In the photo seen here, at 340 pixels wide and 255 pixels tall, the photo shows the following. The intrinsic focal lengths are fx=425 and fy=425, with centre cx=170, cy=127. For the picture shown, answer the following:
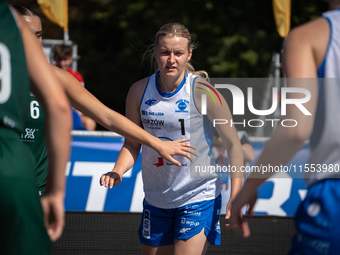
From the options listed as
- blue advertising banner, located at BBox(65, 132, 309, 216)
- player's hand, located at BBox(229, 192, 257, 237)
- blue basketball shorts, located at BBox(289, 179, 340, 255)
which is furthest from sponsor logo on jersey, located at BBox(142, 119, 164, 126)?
blue advertising banner, located at BBox(65, 132, 309, 216)

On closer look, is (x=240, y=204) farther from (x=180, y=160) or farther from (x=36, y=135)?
(x=36, y=135)

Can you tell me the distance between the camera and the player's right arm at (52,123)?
162 cm

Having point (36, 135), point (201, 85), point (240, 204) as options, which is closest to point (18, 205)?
point (240, 204)

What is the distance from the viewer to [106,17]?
16547 millimetres

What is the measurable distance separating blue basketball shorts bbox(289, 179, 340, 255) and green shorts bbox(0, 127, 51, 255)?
0.97m

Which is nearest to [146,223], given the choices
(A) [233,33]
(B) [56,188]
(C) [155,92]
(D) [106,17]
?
(C) [155,92]

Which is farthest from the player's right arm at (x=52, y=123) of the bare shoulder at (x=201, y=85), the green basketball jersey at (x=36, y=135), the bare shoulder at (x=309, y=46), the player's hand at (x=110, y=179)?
the bare shoulder at (x=201, y=85)

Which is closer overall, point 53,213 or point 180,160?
point 53,213

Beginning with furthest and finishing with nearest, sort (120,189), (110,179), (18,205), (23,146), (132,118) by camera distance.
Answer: (120,189), (132,118), (110,179), (23,146), (18,205)

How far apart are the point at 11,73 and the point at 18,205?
0.48 metres

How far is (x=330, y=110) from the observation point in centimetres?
162

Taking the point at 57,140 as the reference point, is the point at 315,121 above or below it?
above

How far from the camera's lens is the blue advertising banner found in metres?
5.00

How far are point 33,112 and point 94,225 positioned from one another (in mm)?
2409
